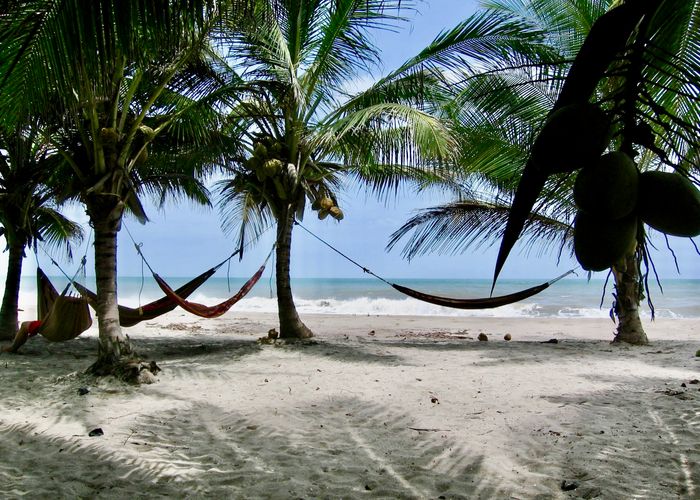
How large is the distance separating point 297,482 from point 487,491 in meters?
0.73

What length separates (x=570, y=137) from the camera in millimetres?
484

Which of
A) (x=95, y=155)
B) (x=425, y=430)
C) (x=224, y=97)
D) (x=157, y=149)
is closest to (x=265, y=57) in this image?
(x=224, y=97)

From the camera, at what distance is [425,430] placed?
2709mm

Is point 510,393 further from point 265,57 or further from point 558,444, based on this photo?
point 265,57

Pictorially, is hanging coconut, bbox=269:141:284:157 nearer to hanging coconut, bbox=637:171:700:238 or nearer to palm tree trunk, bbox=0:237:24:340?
palm tree trunk, bbox=0:237:24:340

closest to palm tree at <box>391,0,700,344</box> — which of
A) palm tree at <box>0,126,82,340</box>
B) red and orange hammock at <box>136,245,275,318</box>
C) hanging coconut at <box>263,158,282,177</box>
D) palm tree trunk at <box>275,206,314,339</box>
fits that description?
palm tree trunk at <box>275,206,314,339</box>

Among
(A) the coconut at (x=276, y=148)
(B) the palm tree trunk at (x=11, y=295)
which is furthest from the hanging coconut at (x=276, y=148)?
(B) the palm tree trunk at (x=11, y=295)

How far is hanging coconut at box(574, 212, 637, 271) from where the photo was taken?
519mm

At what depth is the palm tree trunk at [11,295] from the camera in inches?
232

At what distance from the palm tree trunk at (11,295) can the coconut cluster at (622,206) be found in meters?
6.74

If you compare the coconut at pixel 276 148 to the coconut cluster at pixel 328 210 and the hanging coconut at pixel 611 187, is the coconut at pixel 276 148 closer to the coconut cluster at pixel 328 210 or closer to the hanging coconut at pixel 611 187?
the coconut cluster at pixel 328 210

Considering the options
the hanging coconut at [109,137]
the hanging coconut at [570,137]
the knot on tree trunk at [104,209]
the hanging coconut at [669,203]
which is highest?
the hanging coconut at [109,137]

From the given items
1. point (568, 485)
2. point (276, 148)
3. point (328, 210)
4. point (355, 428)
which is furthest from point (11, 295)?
point (568, 485)

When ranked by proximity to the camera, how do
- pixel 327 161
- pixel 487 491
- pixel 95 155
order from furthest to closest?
pixel 327 161 < pixel 95 155 < pixel 487 491
